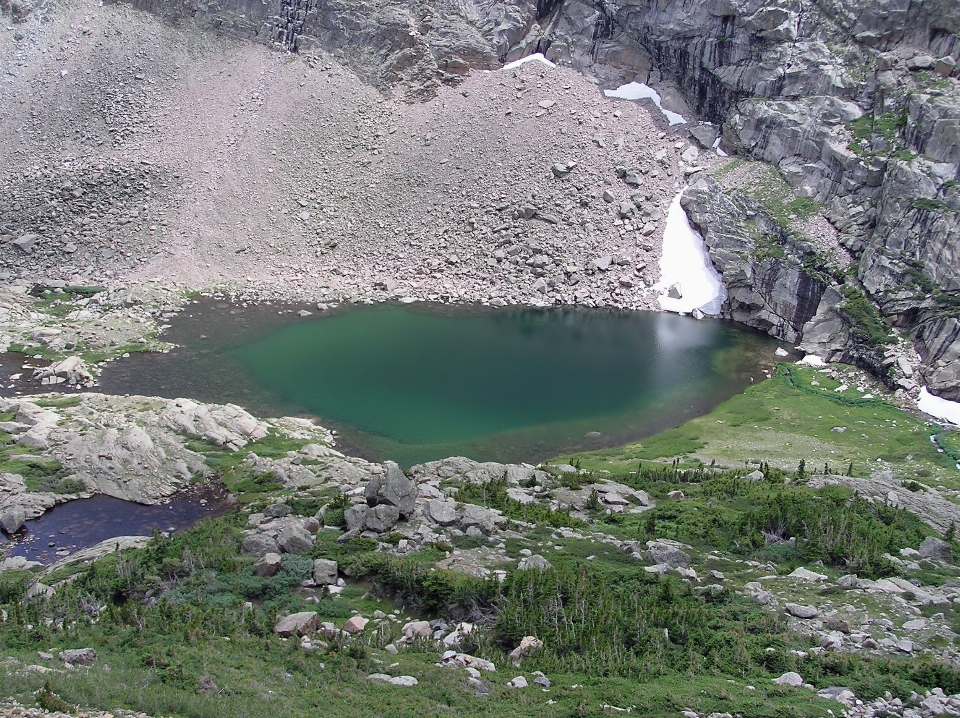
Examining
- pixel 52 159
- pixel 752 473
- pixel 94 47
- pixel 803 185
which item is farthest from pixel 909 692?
pixel 94 47

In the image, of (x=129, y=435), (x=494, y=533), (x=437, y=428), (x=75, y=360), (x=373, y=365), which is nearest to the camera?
(x=494, y=533)

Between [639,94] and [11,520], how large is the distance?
72041 millimetres

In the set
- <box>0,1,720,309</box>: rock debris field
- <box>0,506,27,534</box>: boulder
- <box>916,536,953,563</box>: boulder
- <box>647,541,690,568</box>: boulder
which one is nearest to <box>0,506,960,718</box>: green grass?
<box>647,541,690,568</box>: boulder

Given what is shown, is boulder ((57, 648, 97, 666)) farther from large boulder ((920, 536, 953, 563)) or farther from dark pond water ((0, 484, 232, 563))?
large boulder ((920, 536, 953, 563))

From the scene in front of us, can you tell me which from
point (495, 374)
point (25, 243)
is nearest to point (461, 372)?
point (495, 374)

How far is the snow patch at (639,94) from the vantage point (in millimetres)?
82625

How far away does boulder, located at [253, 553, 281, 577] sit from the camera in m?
23.7

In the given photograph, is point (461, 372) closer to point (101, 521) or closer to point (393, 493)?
point (101, 521)

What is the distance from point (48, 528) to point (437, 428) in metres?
20.7

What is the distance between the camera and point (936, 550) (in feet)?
81.1

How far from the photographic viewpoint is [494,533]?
26.2 meters

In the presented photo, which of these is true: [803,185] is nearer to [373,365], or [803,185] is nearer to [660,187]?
[660,187]

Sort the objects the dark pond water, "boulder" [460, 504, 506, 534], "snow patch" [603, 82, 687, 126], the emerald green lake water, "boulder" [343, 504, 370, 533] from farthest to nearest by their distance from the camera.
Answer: "snow patch" [603, 82, 687, 126]
the emerald green lake water
the dark pond water
"boulder" [343, 504, 370, 533]
"boulder" [460, 504, 506, 534]

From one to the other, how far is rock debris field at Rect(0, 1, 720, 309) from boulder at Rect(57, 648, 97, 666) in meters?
51.5
